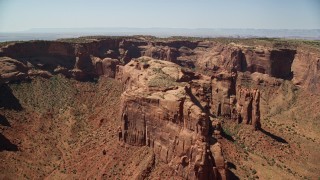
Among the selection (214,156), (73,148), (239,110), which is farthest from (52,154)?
(239,110)

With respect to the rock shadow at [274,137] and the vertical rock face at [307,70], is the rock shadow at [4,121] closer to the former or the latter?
the rock shadow at [274,137]

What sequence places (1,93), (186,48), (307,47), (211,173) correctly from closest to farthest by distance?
(211,173) < (1,93) < (307,47) < (186,48)

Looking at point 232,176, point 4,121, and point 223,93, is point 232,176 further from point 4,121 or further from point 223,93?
point 4,121

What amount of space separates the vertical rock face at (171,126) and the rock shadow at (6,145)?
24.2 m

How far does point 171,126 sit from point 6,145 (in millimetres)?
36740

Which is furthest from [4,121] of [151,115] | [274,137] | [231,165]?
[274,137]

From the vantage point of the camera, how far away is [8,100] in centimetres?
8844

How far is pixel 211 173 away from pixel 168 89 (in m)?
18.4

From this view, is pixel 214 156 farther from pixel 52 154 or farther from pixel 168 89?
pixel 52 154

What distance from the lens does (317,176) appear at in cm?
7850

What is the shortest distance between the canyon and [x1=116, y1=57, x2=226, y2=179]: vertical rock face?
0.59 ft

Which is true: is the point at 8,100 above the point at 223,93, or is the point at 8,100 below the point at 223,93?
below

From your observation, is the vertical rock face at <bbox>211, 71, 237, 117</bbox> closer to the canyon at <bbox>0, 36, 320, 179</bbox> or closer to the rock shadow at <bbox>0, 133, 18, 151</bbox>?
the canyon at <bbox>0, 36, 320, 179</bbox>

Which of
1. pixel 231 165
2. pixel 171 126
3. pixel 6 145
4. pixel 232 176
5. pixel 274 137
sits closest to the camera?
pixel 171 126
